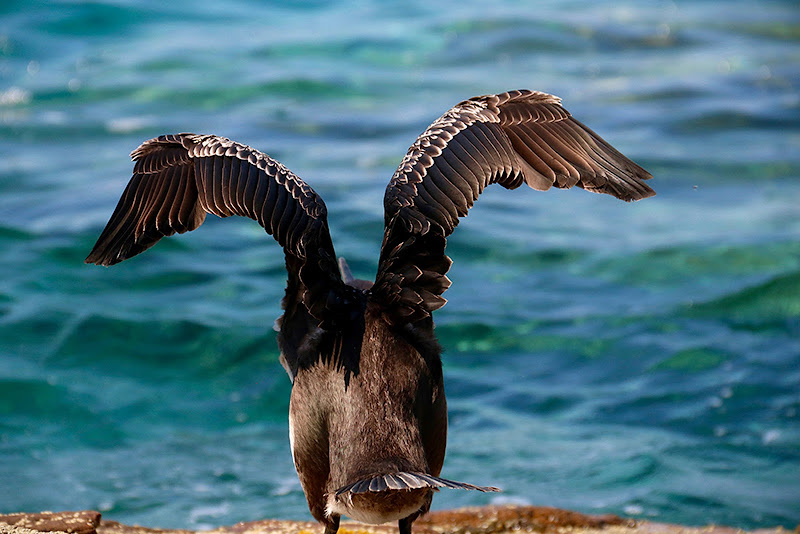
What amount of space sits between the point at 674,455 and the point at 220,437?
11.4 ft

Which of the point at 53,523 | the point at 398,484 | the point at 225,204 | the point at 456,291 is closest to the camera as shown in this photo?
the point at 398,484

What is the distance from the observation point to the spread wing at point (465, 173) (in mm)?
3979

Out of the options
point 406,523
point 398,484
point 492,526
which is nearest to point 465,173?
point 398,484

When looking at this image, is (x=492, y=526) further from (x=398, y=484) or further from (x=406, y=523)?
(x=398, y=484)

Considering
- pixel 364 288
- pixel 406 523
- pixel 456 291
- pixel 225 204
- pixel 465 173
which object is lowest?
pixel 406 523

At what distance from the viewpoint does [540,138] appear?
4598mm

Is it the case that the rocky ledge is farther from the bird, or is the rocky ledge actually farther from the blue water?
the blue water

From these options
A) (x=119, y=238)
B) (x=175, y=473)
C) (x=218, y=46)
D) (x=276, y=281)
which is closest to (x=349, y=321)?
(x=119, y=238)

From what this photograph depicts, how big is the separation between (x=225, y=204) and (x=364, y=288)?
714 mm

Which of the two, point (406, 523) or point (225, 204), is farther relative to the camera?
point (406, 523)

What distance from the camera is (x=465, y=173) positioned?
4.18m

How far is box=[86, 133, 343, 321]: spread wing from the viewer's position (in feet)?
13.0

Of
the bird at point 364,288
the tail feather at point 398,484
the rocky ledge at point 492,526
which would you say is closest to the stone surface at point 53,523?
the rocky ledge at point 492,526

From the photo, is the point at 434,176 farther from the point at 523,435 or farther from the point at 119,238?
the point at 523,435
